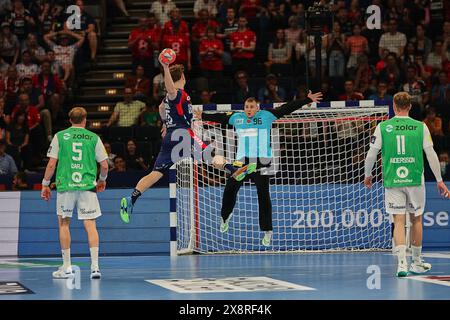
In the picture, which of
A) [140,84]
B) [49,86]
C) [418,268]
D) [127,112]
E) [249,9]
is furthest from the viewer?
[249,9]

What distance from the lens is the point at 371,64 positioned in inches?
850

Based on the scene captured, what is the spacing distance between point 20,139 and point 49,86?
203 centimetres

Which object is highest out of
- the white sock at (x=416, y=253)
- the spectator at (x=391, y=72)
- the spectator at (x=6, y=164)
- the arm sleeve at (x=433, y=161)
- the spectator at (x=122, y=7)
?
the spectator at (x=122, y=7)

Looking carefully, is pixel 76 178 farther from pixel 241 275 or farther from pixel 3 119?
pixel 3 119

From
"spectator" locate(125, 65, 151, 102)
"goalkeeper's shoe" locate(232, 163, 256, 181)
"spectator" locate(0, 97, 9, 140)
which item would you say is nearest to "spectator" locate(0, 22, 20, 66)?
"spectator" locate(0, 97, 9, 140)

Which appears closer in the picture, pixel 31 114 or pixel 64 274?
pixel 64 274

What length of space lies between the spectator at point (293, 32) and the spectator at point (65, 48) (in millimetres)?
5370

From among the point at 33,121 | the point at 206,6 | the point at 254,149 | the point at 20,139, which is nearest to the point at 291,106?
the point at 254,149

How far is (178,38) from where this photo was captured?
22.1 metres

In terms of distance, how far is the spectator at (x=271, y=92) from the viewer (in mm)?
20266

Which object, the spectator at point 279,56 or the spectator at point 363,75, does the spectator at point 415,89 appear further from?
the spectator at point 279,56

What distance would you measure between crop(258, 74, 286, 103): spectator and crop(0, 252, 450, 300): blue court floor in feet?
17.4

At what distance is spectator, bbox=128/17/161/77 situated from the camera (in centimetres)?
2262

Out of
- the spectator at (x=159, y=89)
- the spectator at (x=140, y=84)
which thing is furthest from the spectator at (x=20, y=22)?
the spectator at (x=159, y=89)
